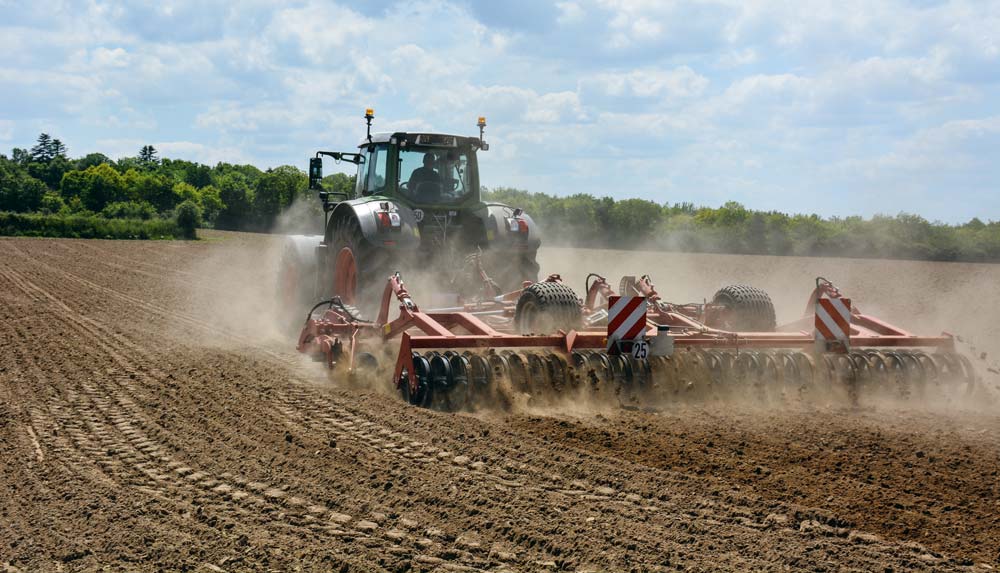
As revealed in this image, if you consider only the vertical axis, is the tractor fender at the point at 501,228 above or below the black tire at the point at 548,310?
above

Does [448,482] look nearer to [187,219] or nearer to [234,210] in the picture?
[187,219]

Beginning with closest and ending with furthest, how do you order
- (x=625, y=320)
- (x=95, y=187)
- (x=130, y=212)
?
(x=625, y=320)
(x=130, y=212)
(x=95, y=187)

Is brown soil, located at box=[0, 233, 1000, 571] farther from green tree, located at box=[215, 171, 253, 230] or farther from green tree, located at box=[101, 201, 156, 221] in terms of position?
green tree, located at box=[215, 171, 253, 230]

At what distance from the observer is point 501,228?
1017cm

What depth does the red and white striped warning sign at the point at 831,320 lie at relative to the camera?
25.9ft

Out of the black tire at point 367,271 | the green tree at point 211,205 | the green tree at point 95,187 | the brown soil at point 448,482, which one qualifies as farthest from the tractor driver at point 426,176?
the green tree at point 95,187

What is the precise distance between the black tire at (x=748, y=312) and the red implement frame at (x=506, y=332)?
0.15 m

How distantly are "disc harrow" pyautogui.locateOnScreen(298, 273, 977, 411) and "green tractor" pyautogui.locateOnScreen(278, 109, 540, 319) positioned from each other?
3.32ft

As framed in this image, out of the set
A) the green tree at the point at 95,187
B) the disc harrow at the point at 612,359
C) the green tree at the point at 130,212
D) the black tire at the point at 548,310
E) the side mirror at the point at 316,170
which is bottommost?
the disc harrow at the point at 612,359

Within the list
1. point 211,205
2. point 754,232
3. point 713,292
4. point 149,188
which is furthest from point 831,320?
point 149,188

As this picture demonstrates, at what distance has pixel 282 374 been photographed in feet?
28.2

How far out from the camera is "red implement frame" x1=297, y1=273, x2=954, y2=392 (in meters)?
7.16

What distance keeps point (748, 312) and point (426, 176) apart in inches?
156

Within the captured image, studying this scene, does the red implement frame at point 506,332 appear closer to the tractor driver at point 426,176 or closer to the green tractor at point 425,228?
the green tractor at point 425,228
